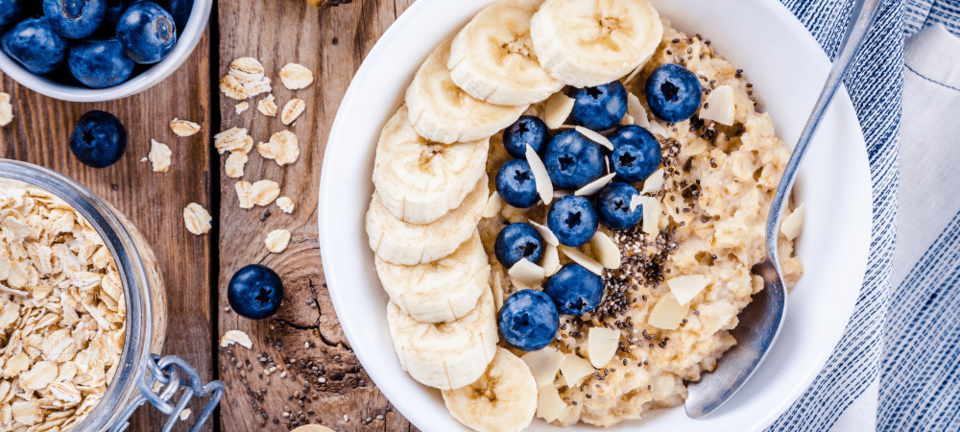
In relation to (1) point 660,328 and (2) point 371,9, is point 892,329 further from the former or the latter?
(2) point 371,9

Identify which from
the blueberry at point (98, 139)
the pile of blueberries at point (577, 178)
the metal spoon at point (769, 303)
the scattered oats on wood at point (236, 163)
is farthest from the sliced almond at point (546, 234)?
the blueberry at point (98, 139)

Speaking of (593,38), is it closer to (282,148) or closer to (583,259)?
(583,259)

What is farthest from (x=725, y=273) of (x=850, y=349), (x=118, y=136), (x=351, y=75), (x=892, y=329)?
(x=118, y=136)

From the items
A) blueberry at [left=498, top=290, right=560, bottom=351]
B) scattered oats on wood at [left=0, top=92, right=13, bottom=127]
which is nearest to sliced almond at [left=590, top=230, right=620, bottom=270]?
blueberry at [left=498, top=290, right=560, bottom=351]

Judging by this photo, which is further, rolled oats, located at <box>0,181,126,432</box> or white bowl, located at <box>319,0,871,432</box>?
rolled oats, located at <box>0,181,126,432</box>

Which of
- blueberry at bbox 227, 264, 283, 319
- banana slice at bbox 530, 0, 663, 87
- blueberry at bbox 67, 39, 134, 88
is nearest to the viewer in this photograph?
banana slice at bbox 530, 0, 663, 87

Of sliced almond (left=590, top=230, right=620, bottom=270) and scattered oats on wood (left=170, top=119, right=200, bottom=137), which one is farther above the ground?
scattered oats on wood (left=170, top=119, right=200, bottom=137)

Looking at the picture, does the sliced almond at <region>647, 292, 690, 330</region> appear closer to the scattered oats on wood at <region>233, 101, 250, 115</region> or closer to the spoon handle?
the spoon handle
